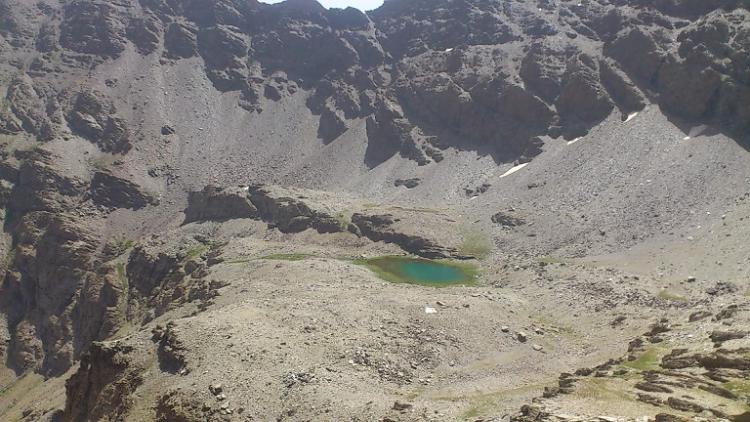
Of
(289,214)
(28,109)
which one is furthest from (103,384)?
(28,109)

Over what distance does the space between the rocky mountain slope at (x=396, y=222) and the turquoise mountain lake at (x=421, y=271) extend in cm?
367

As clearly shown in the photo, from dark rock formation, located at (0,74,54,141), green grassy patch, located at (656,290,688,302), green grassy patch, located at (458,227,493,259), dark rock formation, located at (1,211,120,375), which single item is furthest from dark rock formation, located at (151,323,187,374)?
dark rock formation, located at (0,74,54,141)

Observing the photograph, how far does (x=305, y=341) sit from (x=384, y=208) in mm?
76985

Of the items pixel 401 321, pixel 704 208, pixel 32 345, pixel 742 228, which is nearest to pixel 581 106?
pixel 704 208

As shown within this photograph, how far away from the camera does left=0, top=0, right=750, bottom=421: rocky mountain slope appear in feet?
143

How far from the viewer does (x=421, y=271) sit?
309 ft

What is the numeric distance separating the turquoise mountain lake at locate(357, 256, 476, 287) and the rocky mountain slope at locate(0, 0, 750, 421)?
12.0ft

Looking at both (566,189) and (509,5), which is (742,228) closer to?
(566,189)

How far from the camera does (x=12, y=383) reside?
116625mm

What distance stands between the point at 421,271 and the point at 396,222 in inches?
815

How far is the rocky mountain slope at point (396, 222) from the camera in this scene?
43656 millimetres

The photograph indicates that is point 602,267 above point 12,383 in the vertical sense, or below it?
above

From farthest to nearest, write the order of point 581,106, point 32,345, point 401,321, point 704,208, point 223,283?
point 581,106
point 32,345
point 704,208
point 223,283
point 401,321

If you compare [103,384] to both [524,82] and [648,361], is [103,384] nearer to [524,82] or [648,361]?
[648,361]
